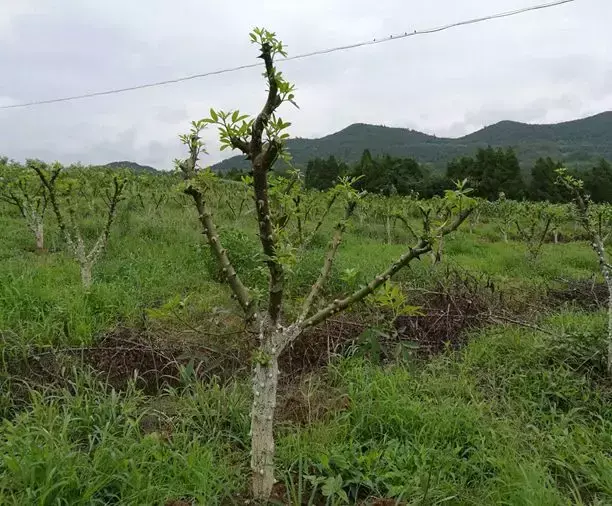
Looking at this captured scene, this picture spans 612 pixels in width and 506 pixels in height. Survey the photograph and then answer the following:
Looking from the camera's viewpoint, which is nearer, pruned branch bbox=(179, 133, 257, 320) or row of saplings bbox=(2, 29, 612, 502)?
row of saplings bbox=(2, 29, 612, 502)

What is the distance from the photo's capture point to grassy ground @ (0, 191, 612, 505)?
2113 mm

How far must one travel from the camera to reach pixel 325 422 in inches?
110

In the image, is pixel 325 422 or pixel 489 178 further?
pixel 489 178

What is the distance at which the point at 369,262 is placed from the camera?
7176 mm

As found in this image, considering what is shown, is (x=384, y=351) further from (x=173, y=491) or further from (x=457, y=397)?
(x=173, y=491)

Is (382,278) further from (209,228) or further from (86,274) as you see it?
(86,274)

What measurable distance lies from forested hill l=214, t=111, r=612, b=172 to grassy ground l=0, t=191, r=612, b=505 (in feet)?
303

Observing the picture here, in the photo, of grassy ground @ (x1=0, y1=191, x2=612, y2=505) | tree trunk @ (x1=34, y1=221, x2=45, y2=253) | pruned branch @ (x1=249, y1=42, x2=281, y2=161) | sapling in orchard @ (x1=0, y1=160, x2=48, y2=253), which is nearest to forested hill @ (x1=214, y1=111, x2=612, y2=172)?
sapling in orchard @ (x1=0, y1=160, x2=48, y2=253)

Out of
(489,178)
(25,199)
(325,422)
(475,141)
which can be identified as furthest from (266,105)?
(475,141)

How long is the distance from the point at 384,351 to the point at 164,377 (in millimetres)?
1637

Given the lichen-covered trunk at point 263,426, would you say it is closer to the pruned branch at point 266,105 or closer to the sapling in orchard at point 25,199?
the pruned branch at point 266,105

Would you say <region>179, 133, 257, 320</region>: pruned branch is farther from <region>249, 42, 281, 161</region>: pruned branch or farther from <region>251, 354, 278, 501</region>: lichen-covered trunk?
<region>249, 42, 281, 161</region>: pruned branch

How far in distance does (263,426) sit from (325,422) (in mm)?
775

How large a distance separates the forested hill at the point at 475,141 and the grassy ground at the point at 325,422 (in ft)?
303
